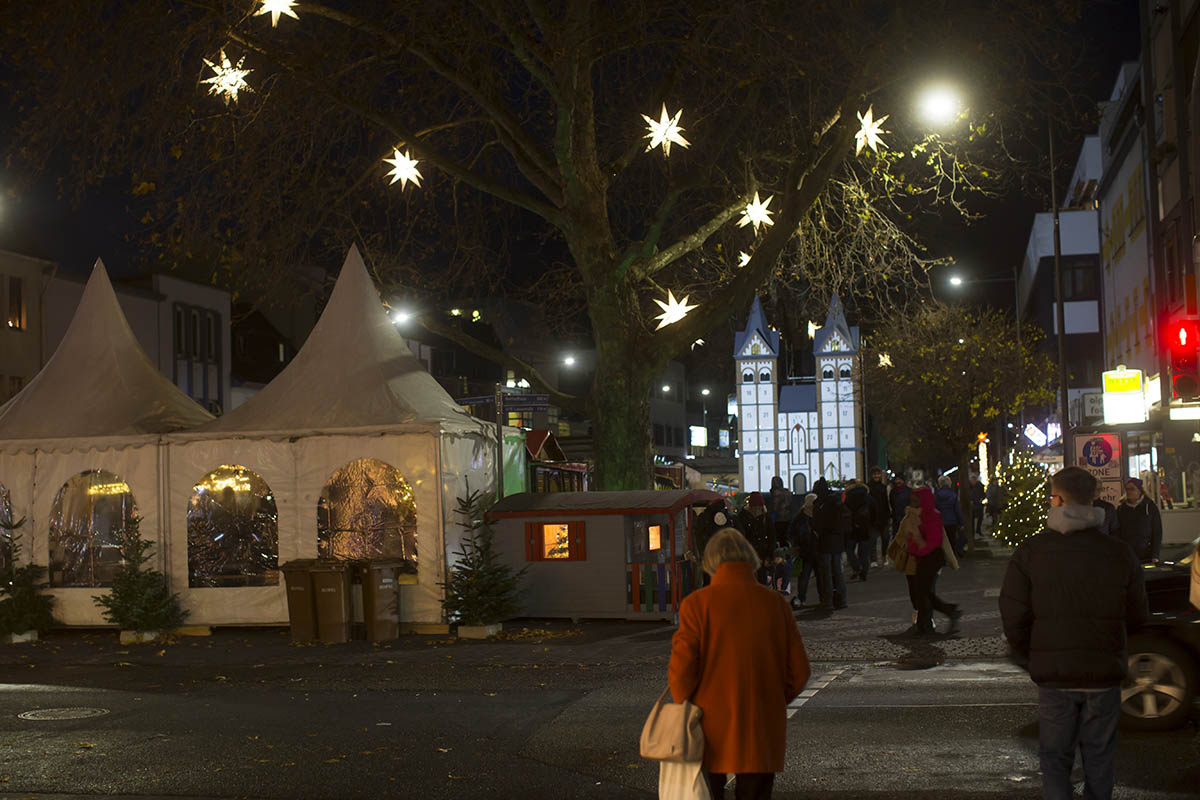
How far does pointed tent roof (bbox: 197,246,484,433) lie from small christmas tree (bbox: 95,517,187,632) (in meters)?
1.93

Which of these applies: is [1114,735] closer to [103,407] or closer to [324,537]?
[324,537]

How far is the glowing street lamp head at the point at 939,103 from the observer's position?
18.5 m

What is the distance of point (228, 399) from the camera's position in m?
48.4

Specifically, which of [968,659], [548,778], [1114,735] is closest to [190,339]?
[968,659]

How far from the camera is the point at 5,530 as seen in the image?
20.1 meters

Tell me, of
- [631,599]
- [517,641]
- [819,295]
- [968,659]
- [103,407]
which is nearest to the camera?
[968,659]

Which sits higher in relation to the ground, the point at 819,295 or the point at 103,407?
the point at 819,295

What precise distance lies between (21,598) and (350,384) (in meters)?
5.40

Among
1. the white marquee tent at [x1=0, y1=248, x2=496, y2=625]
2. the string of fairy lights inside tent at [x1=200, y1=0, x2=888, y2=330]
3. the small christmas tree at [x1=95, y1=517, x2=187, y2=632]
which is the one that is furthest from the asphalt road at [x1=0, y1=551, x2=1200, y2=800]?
the string of fairy lights inside tent at [x1=200, y1=0, x2=888, y2=330]

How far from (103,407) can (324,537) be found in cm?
419

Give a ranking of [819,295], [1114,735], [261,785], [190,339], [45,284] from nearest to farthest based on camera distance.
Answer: [1114,735]
[261,785]
[819,295]
[45,284]
[190,339]

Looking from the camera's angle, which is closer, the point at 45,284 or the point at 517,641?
the point at 517,641

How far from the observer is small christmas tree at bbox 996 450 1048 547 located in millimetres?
29359

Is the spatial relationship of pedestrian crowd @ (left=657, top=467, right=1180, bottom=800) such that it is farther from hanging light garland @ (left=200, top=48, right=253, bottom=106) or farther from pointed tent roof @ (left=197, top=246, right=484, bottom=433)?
hanging light garland @ (left=200, top=48, right=253, bottom=106)
